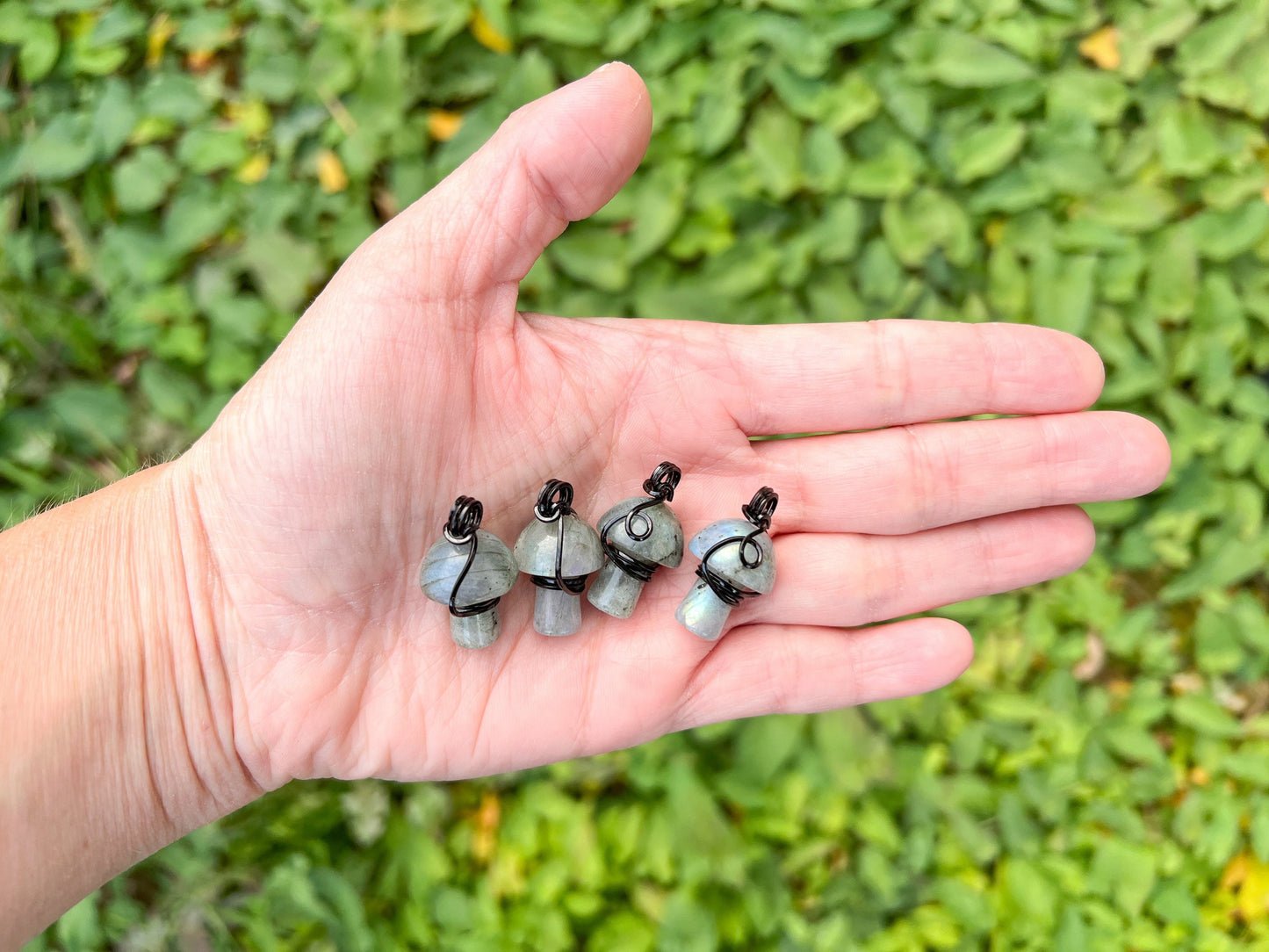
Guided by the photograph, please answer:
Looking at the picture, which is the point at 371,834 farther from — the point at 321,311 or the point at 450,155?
the point at 450,155

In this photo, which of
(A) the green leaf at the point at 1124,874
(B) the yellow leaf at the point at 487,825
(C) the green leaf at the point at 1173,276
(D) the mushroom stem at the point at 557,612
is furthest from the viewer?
(C) the green leaf at the point at 1173,276

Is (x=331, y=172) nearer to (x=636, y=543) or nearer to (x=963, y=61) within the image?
(x=636, y=543)

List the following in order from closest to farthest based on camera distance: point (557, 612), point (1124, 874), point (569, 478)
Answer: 1. point (557, 612)
2. point (569, 478)
3. point (1124, 874)

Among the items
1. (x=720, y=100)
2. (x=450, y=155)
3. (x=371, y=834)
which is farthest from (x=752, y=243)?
(x=371, y=834)

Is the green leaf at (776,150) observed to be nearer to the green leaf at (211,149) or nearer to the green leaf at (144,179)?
the green leaf at (211,149)

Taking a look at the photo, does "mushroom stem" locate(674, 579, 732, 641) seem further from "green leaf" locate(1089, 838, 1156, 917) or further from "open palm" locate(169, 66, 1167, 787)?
"green leaf" locate(1089, 838, 1156, 917)

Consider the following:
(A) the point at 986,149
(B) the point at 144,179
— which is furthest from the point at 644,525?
(B) the point at 144,179

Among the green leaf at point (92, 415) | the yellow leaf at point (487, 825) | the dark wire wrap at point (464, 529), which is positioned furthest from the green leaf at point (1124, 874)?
the green leaf at point (92, 415)
